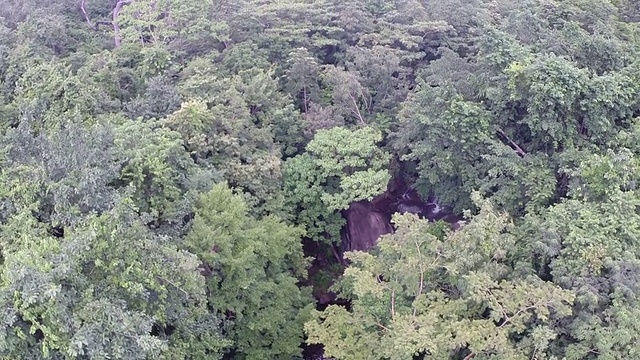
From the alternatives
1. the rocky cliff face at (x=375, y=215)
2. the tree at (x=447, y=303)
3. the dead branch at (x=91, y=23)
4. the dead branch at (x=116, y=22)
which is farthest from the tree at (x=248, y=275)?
the dead branch at (x=91, y=23)

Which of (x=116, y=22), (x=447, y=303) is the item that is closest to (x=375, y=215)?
(x=447, y=303)

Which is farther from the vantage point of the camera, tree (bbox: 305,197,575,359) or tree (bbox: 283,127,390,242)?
tree (bbox: 283,127,390,242)

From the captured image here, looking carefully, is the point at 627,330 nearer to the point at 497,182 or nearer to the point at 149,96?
the point at 497,182

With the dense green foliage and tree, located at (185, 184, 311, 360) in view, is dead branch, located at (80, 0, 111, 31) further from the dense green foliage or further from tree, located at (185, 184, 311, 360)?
tree, located at (185, 184, 311, 360)

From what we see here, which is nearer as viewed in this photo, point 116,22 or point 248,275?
point 248,275

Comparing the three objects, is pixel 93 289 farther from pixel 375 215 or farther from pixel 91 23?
pixel 91 23

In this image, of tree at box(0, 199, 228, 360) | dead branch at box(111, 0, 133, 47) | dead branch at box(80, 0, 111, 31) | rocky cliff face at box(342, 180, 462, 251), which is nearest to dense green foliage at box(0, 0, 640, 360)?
tree at box(0, 199, 228, 360)

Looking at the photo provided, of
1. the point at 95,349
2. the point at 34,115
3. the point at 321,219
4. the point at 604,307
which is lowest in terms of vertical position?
the point at 321,219

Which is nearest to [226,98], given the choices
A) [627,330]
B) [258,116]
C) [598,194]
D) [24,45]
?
[258,116]

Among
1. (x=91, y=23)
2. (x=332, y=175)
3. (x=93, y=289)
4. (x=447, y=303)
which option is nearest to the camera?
(x=93, y=289)
